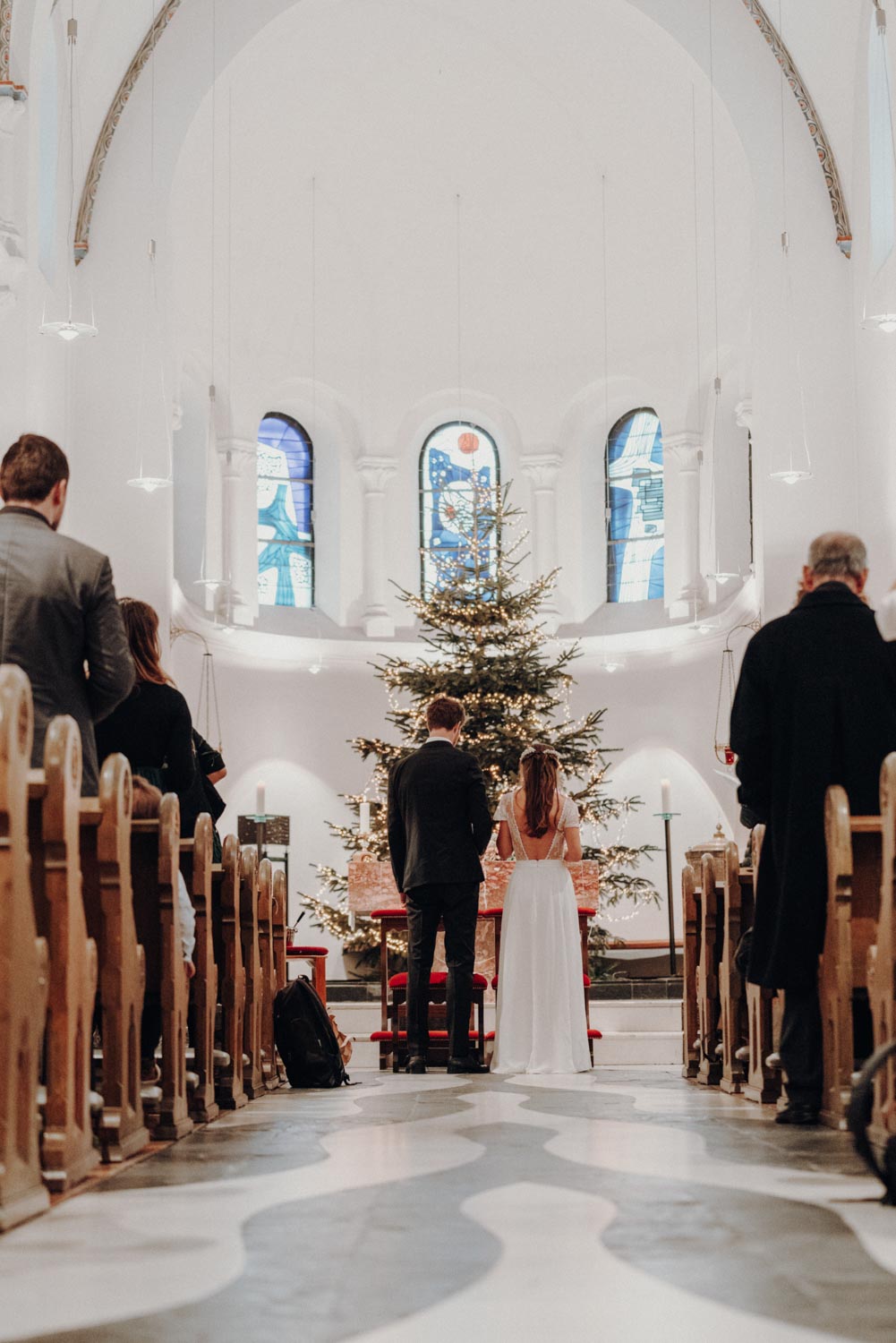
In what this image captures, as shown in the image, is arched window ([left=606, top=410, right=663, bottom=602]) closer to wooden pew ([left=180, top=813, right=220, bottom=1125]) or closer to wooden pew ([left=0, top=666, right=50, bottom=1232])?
wooden pew ([left=180, top=813, right=220, bottom=1125])

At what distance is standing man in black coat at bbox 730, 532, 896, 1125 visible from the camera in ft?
14.6

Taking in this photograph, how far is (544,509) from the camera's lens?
1791 centimetres

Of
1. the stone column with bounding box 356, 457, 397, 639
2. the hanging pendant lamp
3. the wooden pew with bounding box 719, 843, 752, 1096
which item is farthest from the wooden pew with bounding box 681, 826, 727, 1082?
the stone column with bounding box 356, 457, 397, 639

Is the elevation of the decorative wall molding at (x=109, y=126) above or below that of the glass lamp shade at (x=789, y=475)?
above

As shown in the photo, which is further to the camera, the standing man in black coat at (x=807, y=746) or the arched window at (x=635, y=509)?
the arched window at (x=635, y=509)

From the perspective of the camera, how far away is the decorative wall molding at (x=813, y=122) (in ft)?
45.6

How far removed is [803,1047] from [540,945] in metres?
3.49

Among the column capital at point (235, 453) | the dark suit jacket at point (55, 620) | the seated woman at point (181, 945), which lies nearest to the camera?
the dark suit jacket at point (55, 620)

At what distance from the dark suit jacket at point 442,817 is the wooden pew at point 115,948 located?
3218 millimetres

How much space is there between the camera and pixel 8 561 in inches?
152

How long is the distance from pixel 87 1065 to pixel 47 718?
84cm

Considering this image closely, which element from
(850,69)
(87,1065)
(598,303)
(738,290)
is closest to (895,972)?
(87,1065)

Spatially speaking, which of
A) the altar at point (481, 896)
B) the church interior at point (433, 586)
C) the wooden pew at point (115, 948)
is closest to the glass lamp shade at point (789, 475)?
the church interior at point (433, 586)

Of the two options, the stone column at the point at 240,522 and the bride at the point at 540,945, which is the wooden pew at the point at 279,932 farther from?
the stone column at the point at 240,522
